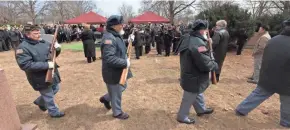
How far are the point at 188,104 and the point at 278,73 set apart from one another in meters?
1.42

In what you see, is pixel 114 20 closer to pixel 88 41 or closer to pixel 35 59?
pixel 35 59

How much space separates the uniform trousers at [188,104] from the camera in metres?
3.59

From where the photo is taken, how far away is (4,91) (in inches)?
115

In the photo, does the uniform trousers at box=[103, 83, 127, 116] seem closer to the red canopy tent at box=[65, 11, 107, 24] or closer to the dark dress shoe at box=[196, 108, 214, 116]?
the dark dress shoe at box=[196, 108, 214, 116]

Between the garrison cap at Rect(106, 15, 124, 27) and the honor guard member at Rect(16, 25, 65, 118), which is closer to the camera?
the honor guard member at Rect(16, 25, 65, 118)

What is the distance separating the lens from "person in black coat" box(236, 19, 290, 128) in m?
3.45

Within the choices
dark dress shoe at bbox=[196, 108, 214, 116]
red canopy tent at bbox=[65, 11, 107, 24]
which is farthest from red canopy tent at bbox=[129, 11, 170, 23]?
dark dress shoe at bbox=[196, 108, 214, 116]

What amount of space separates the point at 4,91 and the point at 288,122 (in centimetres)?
410

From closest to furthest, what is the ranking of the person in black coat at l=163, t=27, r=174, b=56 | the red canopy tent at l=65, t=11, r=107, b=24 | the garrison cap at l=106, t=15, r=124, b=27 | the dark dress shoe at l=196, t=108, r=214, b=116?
the garrison cap at l=106, t=15, r=124, b=27 < the dark dress shoe at l=196, t=108, r=214, b=116 < the person in black coat at l=163, t=27, r=174, b=56 < the red canopy tent at l=65, t=11, r=107, b=24

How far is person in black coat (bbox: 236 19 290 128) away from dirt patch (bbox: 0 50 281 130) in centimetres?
42

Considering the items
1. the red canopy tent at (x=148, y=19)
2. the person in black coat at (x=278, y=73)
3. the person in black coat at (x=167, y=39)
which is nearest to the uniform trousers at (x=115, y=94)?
the person in black coat at (x=278, y=73)

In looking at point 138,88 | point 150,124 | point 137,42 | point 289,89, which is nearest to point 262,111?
point 289,89

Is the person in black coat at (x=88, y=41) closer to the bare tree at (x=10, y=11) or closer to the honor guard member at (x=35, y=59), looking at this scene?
the honor guard member at (x=35, y=59)

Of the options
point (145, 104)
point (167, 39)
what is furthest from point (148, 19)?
point (145, 104)
